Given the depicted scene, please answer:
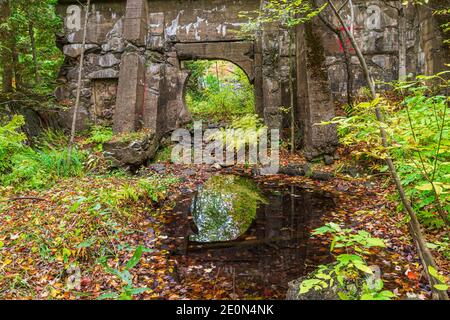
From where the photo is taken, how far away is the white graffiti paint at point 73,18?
10.4 m

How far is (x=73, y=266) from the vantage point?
3.52m

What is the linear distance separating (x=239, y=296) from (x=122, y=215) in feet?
7.83

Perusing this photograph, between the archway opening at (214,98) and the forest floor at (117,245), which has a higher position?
the archway opening at (214,98)

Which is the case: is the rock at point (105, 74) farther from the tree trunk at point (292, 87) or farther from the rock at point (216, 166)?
the tree trunk at point (292, 87)

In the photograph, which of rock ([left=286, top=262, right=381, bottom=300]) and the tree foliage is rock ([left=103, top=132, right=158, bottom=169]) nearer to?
the tree foliage

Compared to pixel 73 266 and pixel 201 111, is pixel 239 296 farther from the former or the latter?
pixel 201 111

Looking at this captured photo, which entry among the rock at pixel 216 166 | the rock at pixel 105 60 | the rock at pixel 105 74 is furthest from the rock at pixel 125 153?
the rock at pixel 105 60

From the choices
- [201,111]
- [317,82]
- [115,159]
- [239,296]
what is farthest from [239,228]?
[201,111]

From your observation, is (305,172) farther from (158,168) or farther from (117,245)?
(117,245)

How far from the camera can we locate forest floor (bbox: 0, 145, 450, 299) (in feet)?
10.6

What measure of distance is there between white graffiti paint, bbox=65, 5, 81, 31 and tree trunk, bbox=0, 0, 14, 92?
7.51 feet

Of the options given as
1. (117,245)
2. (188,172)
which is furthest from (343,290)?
(188,172)

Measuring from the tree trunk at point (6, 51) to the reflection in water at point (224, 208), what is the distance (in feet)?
20.4

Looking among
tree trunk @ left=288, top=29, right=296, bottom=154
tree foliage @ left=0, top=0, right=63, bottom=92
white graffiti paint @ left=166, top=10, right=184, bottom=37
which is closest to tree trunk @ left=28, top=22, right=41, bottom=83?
tree foliage @ left=0, top=0, right=63, bottom=92
